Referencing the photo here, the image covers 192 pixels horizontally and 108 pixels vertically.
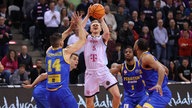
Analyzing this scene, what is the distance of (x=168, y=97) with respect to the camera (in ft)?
37.9

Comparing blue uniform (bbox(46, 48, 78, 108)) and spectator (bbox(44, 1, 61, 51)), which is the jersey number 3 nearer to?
blue uniform (bbox(46, 48, 78, 108))

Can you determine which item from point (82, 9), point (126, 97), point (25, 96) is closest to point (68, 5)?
point (82, 9)

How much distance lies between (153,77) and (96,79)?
2.34 m

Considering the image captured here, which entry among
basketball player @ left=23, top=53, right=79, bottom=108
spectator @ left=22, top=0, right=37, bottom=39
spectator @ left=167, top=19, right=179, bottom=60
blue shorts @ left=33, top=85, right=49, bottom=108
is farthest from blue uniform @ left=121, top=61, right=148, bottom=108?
spectator @ left=22, top=0, right=37, bottom=39

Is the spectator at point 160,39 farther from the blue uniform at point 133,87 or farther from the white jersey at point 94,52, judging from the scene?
the blue uniform at point 133,87

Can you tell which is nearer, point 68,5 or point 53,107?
point 53,107

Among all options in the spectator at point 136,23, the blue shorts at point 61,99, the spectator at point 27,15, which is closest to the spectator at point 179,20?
the spectator at point 136,23

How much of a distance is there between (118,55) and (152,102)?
295 inches

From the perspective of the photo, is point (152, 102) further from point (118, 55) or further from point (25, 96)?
point (118, 55)

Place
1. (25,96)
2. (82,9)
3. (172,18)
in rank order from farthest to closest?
(172,18) → (82,9) → (25,96)

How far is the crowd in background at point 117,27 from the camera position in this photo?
18.6 m

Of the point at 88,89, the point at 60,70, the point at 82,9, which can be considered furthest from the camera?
the point at 82,9

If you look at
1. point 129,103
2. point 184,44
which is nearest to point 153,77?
point 129,103

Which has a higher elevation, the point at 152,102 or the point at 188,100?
the point at 152,102
